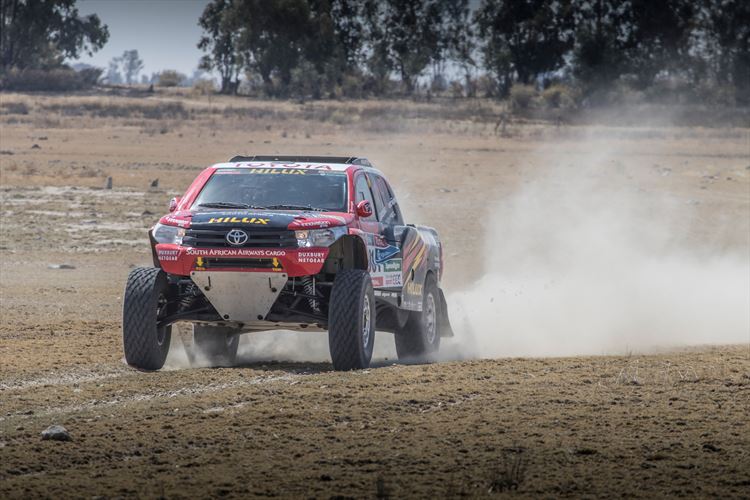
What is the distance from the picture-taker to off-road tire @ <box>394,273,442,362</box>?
43.9 ft

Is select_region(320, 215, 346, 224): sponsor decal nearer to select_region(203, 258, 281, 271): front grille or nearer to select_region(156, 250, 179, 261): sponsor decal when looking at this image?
select_region(203, 258, 281, 271): front grille

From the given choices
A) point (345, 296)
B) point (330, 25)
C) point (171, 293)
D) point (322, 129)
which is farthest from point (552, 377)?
point (330, 25)

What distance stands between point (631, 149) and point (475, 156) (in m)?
6.83

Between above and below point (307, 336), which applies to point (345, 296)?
above

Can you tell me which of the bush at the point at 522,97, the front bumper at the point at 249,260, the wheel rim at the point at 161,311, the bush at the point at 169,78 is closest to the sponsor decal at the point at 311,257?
the front bumper at the point at 249,260

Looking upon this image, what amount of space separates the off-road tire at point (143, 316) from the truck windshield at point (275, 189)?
2.93 ft

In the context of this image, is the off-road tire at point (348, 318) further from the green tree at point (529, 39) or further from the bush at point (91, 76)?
the bush at point (91, 76)

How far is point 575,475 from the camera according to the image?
307 inches

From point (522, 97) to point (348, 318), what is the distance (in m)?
68.4

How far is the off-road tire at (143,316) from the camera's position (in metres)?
11.3

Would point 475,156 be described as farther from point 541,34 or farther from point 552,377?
point 541,34

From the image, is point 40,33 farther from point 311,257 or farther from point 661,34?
point 311,257

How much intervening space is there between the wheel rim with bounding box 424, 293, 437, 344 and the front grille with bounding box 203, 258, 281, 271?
9.27 ft

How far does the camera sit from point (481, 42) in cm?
9625
